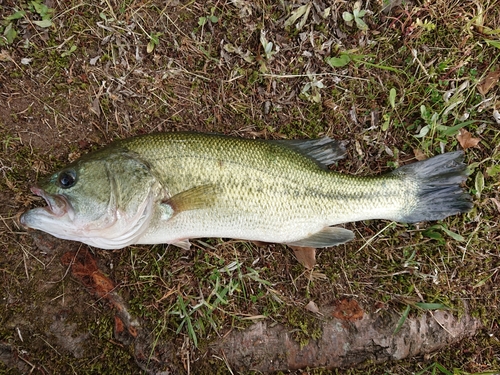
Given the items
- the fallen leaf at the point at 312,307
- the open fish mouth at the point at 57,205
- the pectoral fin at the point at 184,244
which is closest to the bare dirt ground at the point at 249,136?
the fallen leaf at the point at 312,307

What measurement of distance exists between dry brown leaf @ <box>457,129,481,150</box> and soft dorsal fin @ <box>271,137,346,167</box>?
1.27 meters

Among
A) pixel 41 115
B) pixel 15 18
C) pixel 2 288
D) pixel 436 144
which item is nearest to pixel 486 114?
pixel 436 144

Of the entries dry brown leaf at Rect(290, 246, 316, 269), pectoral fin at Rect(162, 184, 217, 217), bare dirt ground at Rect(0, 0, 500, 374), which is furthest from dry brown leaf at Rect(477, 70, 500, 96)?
pectoral fin at Rect(162, 184, 217, 217)

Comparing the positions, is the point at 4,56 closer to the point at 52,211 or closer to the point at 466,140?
the point at 52,211

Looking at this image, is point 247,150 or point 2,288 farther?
point 2,288

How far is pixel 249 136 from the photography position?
3.45 m

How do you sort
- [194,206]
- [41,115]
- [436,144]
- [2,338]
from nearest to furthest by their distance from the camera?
[194,206]
[2,338]
[41,115]
[436,144]

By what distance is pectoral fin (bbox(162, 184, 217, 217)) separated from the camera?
9.08 feet

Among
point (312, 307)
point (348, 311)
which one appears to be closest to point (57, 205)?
point (312, 307)

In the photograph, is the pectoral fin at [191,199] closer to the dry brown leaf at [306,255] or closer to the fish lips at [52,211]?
the fish lips at [52,211]

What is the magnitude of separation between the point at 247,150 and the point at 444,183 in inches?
73.0

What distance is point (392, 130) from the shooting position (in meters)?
3.59

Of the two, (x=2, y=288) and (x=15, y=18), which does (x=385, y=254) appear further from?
(x=15, y=18)

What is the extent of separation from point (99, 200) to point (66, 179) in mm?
302
